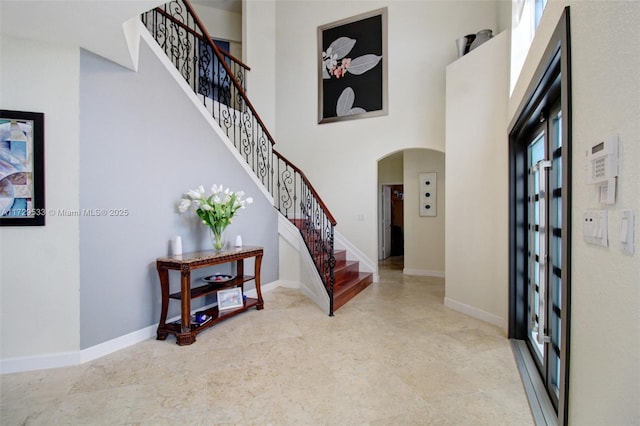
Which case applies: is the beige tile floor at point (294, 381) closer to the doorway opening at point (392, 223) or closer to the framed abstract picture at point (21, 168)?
the framed abstract picture at point (21, 168)

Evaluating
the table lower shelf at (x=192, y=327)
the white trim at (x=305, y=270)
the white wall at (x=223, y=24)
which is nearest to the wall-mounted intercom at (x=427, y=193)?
the white trim at (x=305, y=270)

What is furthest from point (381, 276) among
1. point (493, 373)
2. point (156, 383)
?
point (156, 383)

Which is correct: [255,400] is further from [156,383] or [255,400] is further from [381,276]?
[381,276]

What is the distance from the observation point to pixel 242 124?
563 centimetres

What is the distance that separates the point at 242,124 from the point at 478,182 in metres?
4.01

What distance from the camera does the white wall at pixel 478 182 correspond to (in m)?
3.33

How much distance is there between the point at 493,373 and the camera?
2457 millimetres

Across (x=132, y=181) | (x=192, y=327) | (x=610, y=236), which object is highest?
(x=132, y=181)

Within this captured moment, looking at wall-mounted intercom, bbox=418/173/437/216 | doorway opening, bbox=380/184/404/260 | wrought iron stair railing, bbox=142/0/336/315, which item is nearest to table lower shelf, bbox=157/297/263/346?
wrought iron stair railing, bbox=142/0/336/315

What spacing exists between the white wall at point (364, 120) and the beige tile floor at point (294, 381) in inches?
110

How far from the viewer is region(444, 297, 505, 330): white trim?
342 cm

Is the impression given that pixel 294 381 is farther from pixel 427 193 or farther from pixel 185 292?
pixel 427 193

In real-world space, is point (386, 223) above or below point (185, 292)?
above

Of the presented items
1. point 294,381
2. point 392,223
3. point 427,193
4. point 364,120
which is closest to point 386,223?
point 392,223
